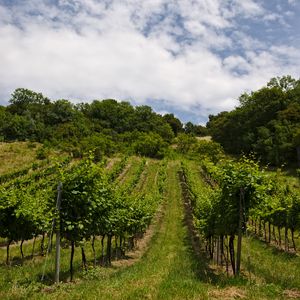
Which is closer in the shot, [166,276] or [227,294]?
[227,294]

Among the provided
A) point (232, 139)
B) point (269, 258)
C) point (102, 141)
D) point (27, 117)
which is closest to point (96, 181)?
point (269, 258)

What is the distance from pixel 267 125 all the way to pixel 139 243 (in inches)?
2605

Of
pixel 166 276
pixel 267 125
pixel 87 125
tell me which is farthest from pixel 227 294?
pixel 87 125

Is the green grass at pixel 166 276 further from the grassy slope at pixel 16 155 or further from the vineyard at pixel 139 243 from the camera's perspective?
the grassy slope at pixel 16 155

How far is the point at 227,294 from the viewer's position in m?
9.43

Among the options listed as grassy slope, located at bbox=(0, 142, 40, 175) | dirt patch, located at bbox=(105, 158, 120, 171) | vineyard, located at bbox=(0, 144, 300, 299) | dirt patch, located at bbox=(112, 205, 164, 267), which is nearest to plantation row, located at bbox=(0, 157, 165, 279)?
vineyard, located at bbox=(0, 144, 300, 299)

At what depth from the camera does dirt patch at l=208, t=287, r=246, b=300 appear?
9146 millimetres

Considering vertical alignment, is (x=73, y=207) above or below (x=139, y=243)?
above

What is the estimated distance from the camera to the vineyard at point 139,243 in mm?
10062

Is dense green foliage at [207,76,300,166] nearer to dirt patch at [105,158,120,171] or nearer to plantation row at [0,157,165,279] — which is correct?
dirt patch at [105,158,120,171]

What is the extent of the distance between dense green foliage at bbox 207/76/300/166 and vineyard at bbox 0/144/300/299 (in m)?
45.5

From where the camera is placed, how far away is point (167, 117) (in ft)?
499

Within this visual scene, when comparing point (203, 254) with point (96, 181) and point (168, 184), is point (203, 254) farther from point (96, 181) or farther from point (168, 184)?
point (168, 184)

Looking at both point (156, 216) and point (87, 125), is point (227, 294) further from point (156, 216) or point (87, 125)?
point (87, 125)
